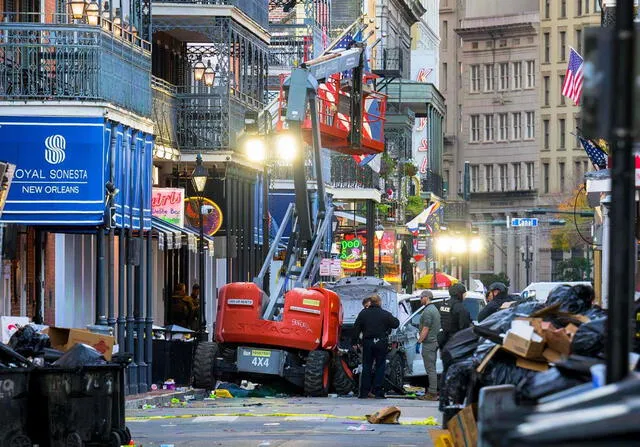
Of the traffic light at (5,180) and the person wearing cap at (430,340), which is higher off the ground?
the traffic light at (5,180)

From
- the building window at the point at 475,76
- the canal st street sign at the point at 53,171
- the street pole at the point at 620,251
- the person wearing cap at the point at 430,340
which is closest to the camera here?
the street pole at the point at 620,251

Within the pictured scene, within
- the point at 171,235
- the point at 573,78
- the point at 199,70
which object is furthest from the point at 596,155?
the point at 199,70

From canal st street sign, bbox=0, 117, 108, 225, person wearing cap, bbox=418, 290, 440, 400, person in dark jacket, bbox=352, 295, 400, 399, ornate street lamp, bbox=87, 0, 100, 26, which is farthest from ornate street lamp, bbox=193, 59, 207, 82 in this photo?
person in dark jacket, bbox=352, 295, 400, 399

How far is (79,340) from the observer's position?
20969 millimetres

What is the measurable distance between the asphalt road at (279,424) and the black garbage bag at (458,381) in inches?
132

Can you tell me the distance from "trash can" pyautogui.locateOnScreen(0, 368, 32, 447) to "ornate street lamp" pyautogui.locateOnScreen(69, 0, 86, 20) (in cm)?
1440

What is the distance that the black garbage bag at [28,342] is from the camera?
19.4 m

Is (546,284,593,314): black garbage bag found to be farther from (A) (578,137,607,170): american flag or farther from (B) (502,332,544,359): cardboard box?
(A) (578,137,607,170): american flag

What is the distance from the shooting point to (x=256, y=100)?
45406 mm

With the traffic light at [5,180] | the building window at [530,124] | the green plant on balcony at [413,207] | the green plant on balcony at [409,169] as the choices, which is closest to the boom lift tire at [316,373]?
the traffic light at [5,180]

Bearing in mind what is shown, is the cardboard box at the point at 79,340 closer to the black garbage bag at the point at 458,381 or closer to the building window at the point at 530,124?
the black garbage bag at the point at 458,381

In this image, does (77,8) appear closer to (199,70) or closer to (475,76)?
(199,70)

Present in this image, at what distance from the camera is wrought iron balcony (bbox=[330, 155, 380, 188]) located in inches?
2613

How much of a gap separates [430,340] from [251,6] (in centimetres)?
1337
